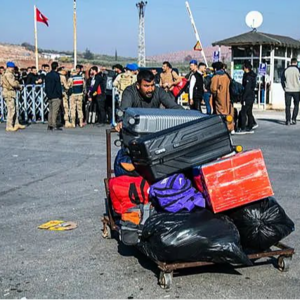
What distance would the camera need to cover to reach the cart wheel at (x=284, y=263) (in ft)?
16.0

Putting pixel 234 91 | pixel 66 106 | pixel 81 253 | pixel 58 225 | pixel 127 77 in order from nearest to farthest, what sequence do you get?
pixel 81 253, pixel 58 225, pixel 234 91, pixel 127 77, pixel 66 106

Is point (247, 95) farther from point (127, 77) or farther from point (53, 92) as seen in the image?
point (53, 92)

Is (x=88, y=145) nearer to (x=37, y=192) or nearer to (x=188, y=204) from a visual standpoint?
(x=37, y=192)

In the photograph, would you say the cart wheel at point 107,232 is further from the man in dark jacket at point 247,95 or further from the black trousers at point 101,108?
the black trousers at point 101,108

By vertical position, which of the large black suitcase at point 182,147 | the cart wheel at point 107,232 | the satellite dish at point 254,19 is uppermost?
the satellite dish at point 254,19

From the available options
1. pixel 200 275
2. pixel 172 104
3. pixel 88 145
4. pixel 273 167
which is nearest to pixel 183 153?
pixel 200 275

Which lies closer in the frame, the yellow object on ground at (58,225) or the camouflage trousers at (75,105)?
the yellow object on ground at (58,225)

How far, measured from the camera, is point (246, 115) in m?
15.0

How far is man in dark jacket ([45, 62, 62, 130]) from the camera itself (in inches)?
595

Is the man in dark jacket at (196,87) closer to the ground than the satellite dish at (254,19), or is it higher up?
closer to the ground

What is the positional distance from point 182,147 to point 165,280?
1.09 meters

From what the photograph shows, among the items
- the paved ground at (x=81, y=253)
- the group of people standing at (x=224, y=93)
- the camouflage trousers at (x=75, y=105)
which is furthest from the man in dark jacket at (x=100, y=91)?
the paved ground at (x=81, y=253)

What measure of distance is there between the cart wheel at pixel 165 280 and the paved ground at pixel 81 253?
0.17 feet

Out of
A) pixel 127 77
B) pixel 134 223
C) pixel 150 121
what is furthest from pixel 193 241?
pixel 127 77
